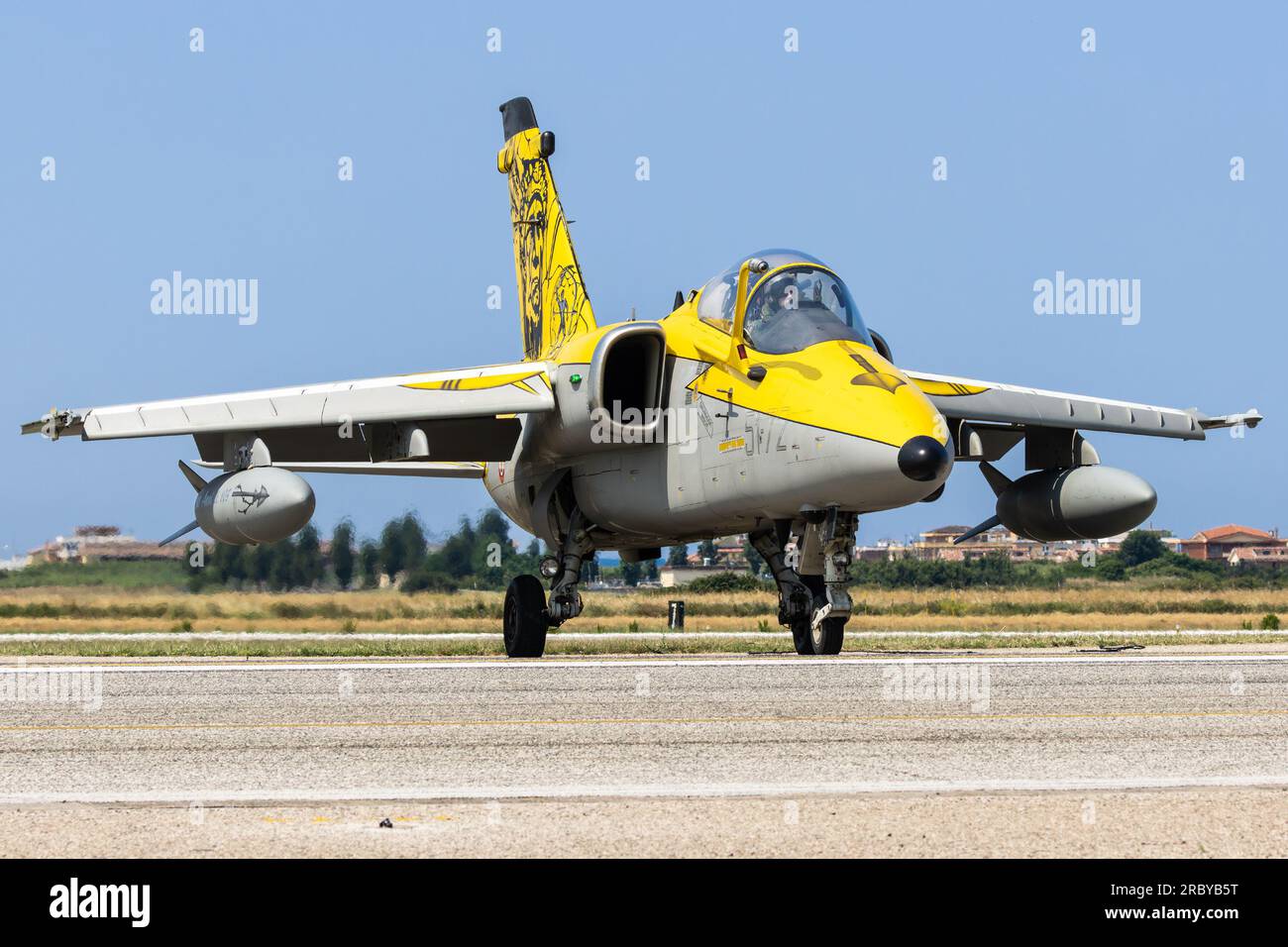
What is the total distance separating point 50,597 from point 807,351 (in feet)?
74.2

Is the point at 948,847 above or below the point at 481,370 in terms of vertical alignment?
below

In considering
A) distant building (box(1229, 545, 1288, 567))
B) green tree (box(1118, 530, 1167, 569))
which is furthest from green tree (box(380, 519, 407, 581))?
distant building (box(1229, 545, 1288, 567))

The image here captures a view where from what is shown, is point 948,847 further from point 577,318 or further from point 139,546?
point 139,546

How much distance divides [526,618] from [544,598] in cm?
42

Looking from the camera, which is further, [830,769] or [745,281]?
[745,281]

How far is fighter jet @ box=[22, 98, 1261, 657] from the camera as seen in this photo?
16.4m

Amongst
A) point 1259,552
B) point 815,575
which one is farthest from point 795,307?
point 1259,552

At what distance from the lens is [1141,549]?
6294 cm

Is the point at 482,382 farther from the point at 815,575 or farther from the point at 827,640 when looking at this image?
the point at 827,640

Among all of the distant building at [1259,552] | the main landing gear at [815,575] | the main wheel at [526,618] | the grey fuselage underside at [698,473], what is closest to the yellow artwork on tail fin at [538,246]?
the grey fuselage underside at [698,473]

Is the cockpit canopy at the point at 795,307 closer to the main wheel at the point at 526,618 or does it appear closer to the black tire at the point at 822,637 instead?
the black tire at the point at 822,637
